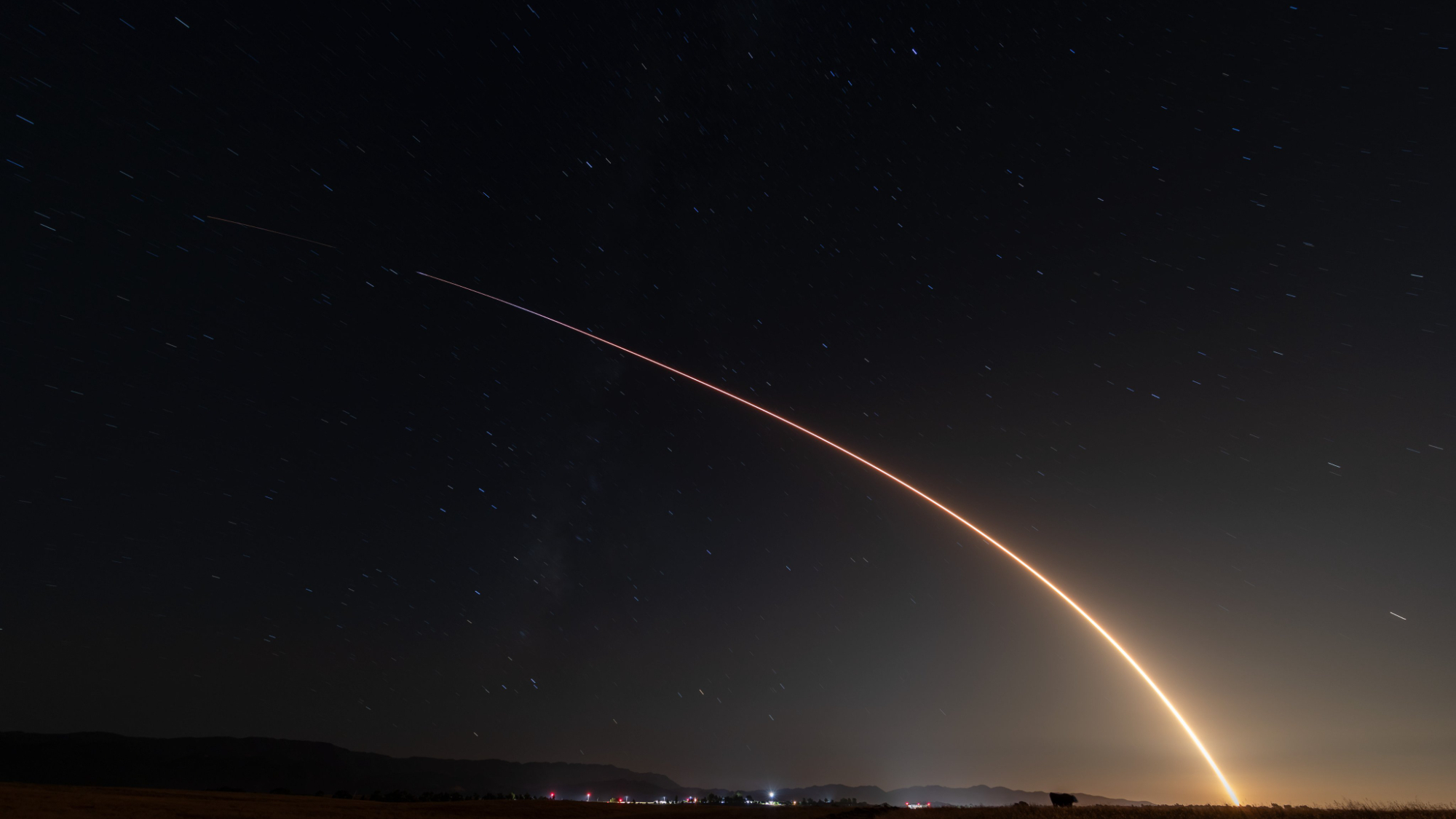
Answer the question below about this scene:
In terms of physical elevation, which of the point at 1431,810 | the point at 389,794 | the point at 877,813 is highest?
the point at 1431,810

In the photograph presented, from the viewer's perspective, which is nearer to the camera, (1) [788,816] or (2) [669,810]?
(1) [788,816]

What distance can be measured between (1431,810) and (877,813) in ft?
86.7

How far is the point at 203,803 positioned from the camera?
36.3m

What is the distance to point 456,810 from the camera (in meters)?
46.2

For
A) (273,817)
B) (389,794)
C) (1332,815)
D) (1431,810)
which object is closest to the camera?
(1431,810)

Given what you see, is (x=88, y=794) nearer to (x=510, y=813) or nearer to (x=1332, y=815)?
(x=510, y=813)

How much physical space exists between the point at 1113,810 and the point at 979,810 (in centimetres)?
634

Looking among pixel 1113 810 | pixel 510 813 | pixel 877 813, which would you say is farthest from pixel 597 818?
pixel 1113 810

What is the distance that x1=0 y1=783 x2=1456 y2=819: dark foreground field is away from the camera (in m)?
27.2

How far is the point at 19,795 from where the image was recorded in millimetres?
32125

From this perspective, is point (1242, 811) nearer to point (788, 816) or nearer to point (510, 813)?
point (788, 816)

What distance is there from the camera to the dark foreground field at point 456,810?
1070 inches

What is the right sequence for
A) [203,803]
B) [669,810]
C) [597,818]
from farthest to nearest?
[669,810], [597,818], [203,803]

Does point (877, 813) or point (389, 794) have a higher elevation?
point (877, 813)
